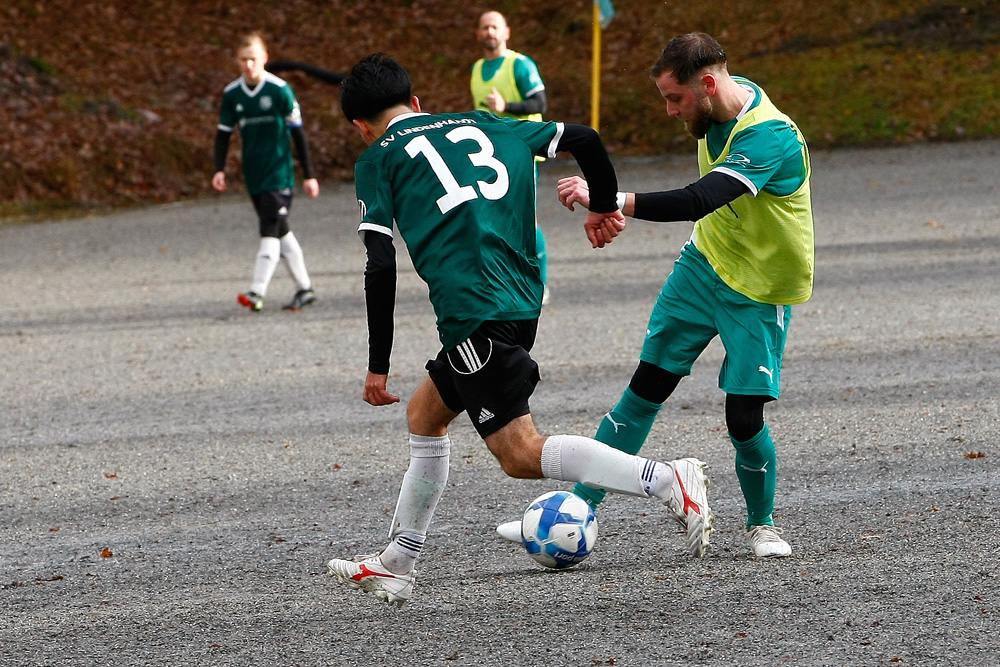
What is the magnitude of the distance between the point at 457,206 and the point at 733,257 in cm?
112

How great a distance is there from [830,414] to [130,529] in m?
3.49

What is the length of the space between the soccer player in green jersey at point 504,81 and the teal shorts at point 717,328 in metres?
4.53

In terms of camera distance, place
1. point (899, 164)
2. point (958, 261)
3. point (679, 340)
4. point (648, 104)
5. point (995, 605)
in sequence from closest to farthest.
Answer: point (995, 605) → point (679, 340) → point (958, 261) → point (899, 164) → point (648, 104)

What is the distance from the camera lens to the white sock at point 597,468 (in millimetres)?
3877

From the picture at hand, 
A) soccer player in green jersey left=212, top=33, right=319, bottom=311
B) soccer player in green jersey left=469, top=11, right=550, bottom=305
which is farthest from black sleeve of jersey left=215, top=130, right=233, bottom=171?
soccer player in green jersey left=469, top=11, right=550, bottom=305

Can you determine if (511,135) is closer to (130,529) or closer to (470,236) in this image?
(470,236)

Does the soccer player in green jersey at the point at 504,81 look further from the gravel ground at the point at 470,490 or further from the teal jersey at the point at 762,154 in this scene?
the teal jersey at the point at 762,154

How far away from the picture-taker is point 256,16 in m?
25.1

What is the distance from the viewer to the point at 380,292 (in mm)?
3781

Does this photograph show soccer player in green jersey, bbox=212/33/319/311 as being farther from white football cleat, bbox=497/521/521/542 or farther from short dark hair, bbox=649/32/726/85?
short dark hair, bbox=649/32/726/85

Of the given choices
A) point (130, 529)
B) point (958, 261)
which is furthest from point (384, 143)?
point (958, 261)

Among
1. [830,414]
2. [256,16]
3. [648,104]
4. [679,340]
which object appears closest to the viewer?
[679,340]

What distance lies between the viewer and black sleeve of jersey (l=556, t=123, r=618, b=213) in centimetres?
396

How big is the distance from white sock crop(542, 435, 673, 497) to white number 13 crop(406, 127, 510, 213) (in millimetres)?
815
